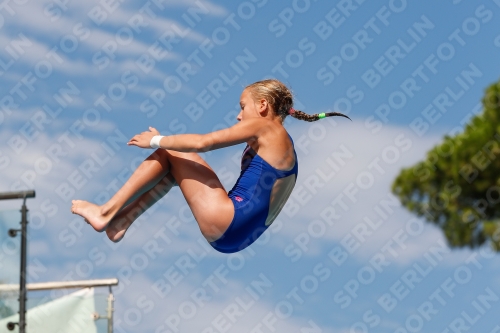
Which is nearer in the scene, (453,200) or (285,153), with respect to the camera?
(285,153)

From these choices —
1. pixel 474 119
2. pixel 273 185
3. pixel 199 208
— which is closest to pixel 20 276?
pixel 199 208

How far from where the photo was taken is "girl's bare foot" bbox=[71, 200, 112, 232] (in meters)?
4.89

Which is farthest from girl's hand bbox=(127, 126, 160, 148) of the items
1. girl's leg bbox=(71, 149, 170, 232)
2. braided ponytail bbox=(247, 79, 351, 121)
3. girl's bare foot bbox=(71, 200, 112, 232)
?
braided ponytail bbox=(247, 79, 351, 121)

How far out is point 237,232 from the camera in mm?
4949

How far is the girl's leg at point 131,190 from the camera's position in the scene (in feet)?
15.7

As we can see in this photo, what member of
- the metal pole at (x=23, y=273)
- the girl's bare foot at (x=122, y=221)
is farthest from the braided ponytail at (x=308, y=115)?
the metal pole at (x=23, y=273)

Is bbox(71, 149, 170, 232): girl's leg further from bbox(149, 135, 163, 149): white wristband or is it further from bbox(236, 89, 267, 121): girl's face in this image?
bbox(236, 89, 267, 121): girl's face

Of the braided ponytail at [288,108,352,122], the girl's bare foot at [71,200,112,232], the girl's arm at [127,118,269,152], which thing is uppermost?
the girl's bare foot at [71,200,112,232]

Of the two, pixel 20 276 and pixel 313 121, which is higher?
pixel 20 276

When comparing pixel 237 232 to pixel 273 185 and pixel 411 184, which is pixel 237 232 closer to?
pixel 273 185

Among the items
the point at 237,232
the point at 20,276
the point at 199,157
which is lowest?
the point at 237,232

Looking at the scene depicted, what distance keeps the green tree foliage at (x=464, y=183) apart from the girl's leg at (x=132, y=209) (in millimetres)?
9112

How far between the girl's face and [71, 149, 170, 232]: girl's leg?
506 mm

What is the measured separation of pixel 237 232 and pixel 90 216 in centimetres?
80
